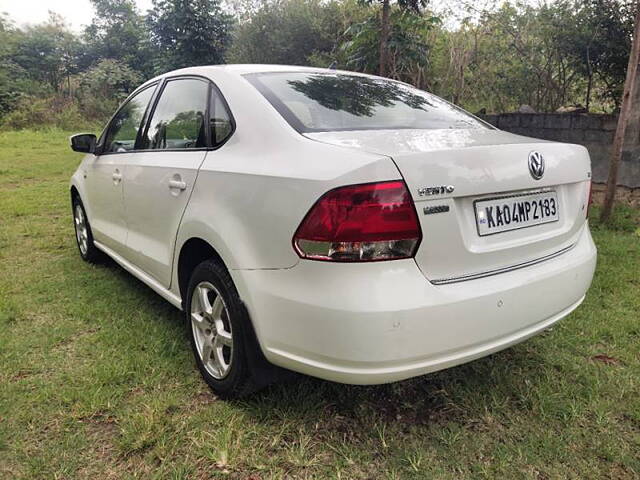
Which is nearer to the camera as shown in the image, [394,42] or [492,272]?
[492,272]

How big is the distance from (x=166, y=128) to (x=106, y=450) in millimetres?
1677

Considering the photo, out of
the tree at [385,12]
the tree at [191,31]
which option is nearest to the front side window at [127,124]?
the tree at [385,12]

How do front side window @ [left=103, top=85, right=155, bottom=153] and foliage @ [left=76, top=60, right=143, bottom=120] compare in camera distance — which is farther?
foliage @ [left=76, top=60, right=143, bottom=120]

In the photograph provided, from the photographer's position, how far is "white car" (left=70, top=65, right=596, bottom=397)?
159cm

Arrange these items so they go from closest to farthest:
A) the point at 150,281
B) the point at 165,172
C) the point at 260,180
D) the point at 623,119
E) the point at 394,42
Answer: the point at 260,180, the point at 165,172, the point at 150,281, the point at 623,119, the point at 394,42

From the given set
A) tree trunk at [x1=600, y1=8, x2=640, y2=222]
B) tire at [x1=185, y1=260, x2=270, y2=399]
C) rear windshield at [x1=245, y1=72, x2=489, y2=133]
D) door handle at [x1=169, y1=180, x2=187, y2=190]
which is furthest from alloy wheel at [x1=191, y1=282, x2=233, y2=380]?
tree trunk at [x1=600, y1=8, x2=640, y2=222]

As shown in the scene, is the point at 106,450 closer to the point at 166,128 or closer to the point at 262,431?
the point at 262,431

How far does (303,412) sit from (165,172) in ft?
4.41

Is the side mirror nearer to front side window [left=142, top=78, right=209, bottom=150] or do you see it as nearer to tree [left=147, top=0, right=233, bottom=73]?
front side window [left=142, top=78, right=209, bottom=150]

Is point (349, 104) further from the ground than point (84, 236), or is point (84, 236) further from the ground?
point (349, 104)

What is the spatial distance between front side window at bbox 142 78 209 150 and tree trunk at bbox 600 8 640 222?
13.5 ft

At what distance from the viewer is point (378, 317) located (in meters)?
1.56

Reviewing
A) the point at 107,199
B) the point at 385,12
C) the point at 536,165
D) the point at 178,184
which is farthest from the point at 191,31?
the point at 536,165

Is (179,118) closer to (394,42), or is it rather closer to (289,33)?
(394,42)
